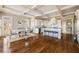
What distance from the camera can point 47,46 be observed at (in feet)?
5.98

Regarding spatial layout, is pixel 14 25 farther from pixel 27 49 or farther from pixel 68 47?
pixel 68 47

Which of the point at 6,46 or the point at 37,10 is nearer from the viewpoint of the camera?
the point at 6,46

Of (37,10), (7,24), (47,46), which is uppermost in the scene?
(37,10)

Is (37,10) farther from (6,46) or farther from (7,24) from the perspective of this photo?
(6,46)

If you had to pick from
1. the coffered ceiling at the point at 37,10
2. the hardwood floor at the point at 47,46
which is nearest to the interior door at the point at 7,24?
the coffered ceiling at the point at 37,10

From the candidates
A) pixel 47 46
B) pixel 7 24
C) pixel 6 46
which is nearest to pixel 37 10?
pixel 7 24

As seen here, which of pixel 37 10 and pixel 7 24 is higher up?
pixel 37 10

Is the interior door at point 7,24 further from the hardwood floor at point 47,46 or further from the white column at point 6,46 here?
the hardwood floor at point 47,46

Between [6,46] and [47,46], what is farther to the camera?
[47,46]

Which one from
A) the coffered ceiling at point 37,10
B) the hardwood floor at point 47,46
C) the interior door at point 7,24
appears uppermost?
the coffered ceiling at point 37,10

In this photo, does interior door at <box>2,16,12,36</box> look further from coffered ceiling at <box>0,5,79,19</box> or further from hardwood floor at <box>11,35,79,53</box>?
hardwood floor at <box>11,35,79,53</box>

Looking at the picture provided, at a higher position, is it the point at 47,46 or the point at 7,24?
the point at 7,24

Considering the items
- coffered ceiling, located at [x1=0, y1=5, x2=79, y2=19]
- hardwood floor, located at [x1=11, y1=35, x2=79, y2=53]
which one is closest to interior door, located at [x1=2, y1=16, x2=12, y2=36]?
coffered ceiling, located at [x1=0, y1=5, x2=79, y2=19]

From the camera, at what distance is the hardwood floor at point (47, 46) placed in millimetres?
1769
